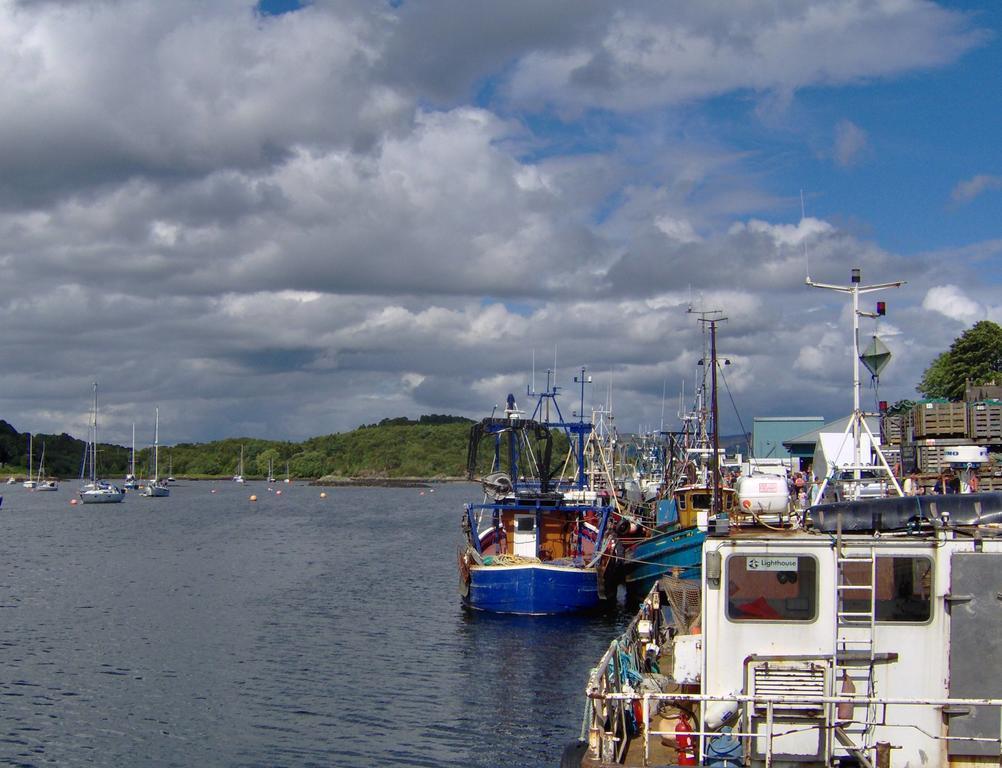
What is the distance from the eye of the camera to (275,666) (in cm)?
3225

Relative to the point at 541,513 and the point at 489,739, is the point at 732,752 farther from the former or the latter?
the point at 541,513

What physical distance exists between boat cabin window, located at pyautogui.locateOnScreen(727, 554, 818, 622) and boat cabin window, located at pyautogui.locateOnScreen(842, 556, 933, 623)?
1.39ft

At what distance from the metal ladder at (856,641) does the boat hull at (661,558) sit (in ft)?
83.7

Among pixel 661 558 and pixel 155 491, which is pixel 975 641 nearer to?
Answer: pixel 661 558

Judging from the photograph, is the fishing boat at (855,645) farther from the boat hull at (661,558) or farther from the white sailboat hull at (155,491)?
the white sailboat hull at (155,491)

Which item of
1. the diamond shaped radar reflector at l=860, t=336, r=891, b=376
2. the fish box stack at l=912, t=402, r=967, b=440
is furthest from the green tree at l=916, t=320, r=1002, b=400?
the diamond shaped radar reflector at l=860, t=336, r=891, b=376

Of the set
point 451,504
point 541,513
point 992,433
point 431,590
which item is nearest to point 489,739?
point 541,513

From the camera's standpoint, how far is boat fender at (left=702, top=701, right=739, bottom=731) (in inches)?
482

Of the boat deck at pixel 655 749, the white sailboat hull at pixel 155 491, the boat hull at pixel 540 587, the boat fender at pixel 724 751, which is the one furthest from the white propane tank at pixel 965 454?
the white sailboat hull at pixel 155 491

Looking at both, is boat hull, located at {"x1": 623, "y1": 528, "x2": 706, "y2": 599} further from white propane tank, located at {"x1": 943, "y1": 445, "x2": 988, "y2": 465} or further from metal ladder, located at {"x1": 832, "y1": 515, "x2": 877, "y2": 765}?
metal ladder, located at {"x1": 832, "y1": 515, "x2": 877, "y2": 765}

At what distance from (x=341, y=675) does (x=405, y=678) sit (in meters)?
1.84

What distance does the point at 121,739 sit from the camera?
24.4 m

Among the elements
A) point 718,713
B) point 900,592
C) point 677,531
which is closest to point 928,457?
point 677,531

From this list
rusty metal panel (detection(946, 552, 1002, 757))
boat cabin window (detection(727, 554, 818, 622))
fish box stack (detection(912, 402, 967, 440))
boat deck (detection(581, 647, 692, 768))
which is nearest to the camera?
rusty metal panel (detection(946, 552, 1002, 757))
